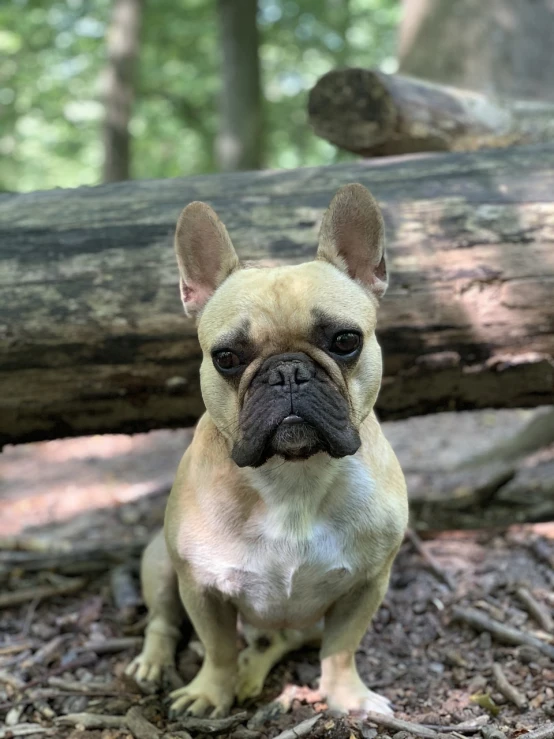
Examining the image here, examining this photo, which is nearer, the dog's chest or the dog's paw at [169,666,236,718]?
the dog's chest

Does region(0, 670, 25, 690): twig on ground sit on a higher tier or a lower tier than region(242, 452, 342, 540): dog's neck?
lower

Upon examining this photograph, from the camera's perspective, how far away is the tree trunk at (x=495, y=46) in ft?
25.4

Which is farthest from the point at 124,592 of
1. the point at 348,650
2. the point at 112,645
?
the point at 348,650

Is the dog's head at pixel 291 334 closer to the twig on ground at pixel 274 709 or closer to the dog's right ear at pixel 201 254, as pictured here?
the dog's right ear at pixel 201 254

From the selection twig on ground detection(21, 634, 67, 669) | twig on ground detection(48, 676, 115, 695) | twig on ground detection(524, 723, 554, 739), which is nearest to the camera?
twig on ground detection(524, 723, 554, 739)

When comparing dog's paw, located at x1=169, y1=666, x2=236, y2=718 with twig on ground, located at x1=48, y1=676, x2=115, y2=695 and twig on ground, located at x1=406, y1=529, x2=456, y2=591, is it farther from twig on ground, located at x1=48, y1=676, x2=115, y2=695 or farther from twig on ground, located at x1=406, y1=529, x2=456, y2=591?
twig on ground, located at x1=406, y1=529, x2=456, y2=591

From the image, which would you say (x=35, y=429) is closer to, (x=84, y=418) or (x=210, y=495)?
(x=84, y=418)

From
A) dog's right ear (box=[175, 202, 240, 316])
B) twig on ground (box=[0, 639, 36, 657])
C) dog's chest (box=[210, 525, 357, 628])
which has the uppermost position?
dog's right ear (box=[175, 202, 240, 316])

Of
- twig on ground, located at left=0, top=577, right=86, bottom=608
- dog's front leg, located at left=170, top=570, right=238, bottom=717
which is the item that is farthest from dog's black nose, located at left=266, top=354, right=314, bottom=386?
twig on ground, located at left=0, top=577, right=86, bottom=608

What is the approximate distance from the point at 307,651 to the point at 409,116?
3.65 m

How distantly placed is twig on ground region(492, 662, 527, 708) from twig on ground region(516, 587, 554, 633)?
1.60 ft

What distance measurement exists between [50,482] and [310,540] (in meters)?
5.32

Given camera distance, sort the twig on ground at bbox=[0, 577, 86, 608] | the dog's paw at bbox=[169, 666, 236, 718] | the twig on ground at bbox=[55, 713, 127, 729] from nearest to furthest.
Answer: the twig on ground at bbox=[55, 713, 127, 729] < the dog's paw at bbox=[169, 666, 236, 718] < the twig on ground at bbox=[0, 577, 86, 608]

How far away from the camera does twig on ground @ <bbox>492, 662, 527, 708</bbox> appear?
328cm
